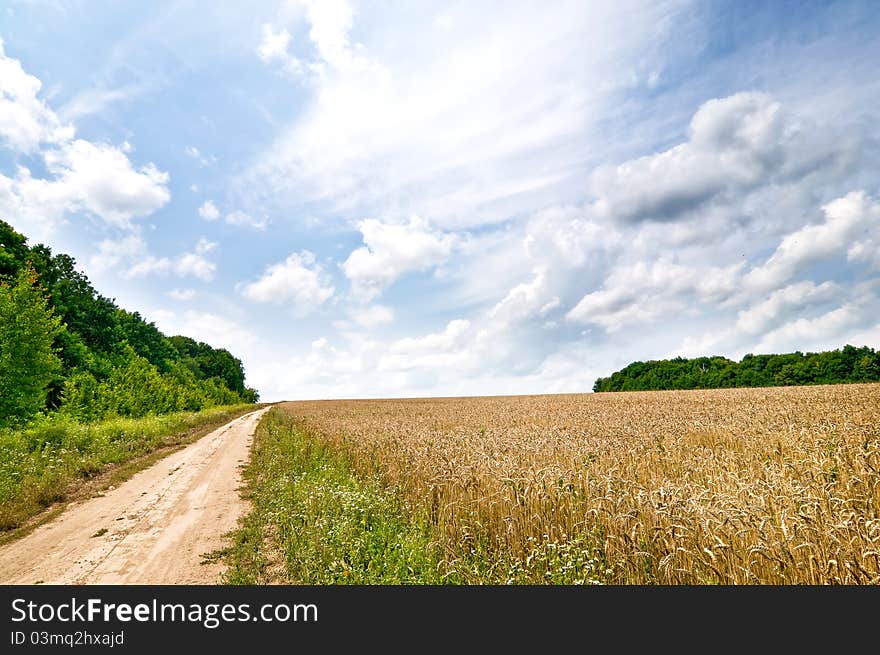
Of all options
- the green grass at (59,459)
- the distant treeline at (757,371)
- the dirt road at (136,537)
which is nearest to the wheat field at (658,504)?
the dirt road at (136,537)

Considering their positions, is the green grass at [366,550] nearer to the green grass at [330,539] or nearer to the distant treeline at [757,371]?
the green grass at [330,539]

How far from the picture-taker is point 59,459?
1565 centimetres

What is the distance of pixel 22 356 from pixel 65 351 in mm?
22752

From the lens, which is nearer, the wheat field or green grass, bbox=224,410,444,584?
the wheat field

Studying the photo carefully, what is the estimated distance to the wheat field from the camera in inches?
183

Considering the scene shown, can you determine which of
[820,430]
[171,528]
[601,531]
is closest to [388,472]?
[171,528]

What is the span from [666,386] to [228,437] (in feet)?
358

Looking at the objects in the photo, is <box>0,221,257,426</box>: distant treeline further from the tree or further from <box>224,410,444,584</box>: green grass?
<box>224,410,444,584</box>: green grass

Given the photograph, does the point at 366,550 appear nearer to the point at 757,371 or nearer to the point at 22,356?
the point at 22,356

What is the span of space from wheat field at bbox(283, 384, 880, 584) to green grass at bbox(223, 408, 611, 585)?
2.8 inches

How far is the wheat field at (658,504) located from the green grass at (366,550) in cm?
7

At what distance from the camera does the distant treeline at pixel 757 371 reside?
255 ft

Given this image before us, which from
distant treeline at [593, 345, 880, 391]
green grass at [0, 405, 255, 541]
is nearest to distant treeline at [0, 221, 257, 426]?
green grass at [0, 405, 255, 541]

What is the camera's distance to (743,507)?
530 cm
